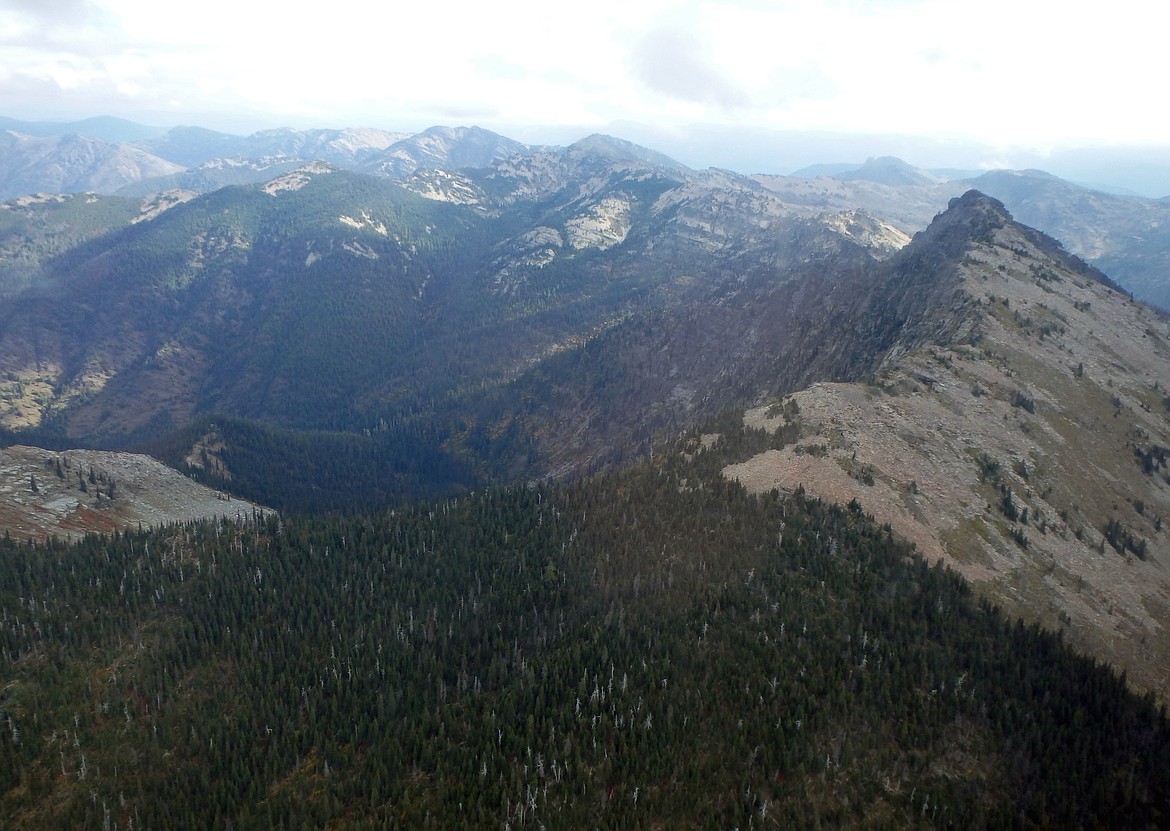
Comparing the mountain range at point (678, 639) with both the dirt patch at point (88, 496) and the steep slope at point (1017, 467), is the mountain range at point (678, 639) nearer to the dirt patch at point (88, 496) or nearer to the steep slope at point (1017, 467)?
the steep slope at point (1017, 467)

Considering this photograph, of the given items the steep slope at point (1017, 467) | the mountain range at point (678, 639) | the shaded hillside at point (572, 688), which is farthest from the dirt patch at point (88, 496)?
the steep slope at point (1017, 467)

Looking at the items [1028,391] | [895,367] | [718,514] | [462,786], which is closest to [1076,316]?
[1028,391]

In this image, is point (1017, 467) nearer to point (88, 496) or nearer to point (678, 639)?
point (678, 639)

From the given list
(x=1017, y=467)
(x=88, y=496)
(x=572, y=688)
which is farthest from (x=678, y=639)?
(x=88, y=496)

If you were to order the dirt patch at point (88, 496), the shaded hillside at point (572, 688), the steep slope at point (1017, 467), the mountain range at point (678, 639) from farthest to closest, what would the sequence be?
the dirt patch at point (88, 496)
the steep slope at point (1017, 467)
the mountain range at point (678, 639)
the shaded hillside at point (572, 688)

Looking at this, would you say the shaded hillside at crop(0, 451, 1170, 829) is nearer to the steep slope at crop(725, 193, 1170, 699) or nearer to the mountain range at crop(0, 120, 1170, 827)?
the mountain range at crop(0, 120, 1170, 827)

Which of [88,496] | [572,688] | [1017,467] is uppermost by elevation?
[1017,467]

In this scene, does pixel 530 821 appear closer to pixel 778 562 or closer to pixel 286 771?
pixel 286 771
